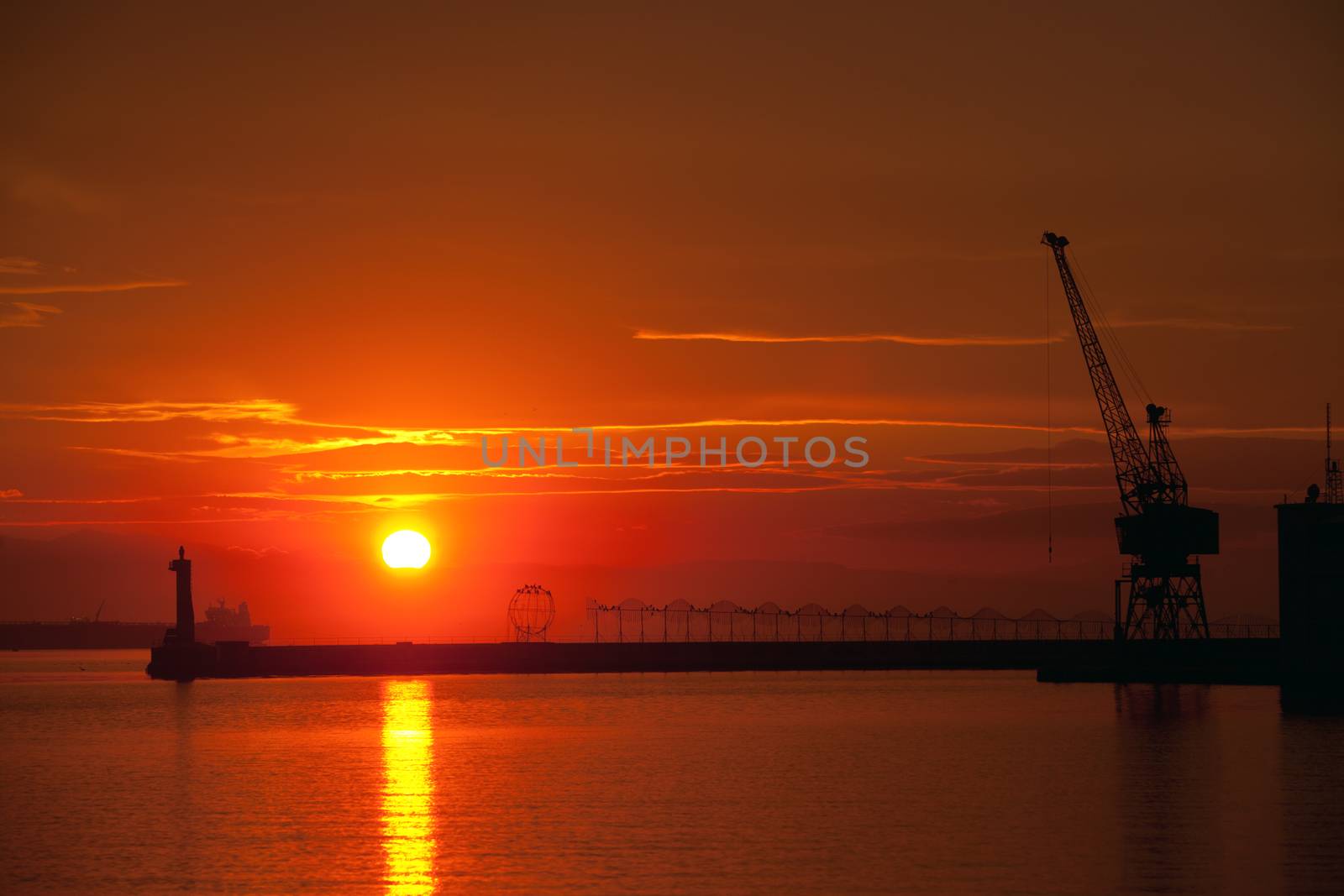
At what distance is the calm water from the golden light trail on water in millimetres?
209

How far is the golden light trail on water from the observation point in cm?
3997

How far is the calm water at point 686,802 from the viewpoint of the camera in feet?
131

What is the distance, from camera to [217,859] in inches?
1695

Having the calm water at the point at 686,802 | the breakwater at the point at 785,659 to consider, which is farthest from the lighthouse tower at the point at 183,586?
the calm water at the point at 686,802

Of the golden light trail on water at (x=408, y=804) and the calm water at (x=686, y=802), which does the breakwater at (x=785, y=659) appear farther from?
the golden light trail on water at (x=408, y=804)

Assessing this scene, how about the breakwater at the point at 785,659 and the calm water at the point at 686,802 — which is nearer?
the calm water at the point at 686,802

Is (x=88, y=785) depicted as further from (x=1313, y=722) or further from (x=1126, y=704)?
(x=1126, y=704)

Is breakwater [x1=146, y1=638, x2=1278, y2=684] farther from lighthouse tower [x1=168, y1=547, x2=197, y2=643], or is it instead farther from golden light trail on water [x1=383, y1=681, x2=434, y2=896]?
golden light trail on water [x1=383, y1=681, x2=434, y2=896]

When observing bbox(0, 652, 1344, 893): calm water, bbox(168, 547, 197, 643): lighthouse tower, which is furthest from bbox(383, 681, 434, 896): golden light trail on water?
bbox(168, 547, 197, 643): lighthouse tower

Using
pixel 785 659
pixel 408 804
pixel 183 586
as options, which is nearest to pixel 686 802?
pixel 408 804

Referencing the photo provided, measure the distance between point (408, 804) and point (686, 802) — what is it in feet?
33.7

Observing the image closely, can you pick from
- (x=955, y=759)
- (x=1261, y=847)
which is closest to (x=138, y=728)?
(x=955, y=759)

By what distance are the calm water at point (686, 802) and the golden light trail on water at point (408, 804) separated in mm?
209

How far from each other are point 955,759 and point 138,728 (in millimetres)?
56286
